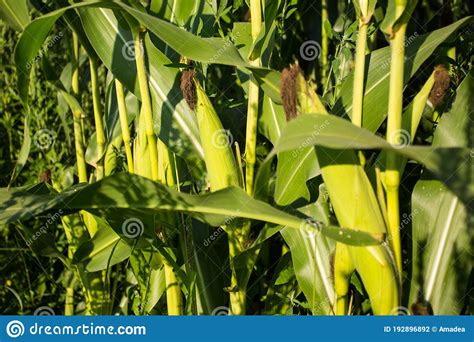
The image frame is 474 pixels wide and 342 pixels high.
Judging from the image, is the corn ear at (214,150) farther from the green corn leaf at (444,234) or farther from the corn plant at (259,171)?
the green corn leaf at (444,234)

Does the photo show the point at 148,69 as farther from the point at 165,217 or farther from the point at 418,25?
the point at 418,25

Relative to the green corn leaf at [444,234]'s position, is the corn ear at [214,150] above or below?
above

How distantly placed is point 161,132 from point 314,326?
71 cm

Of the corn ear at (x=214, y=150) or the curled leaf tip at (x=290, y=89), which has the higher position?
the curled leaf tip at (x=290, y=89)

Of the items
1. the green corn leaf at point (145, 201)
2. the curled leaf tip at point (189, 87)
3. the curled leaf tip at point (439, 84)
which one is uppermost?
the curled leaf tip at point (189, 87)

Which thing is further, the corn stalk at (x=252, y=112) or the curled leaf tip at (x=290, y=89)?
the corn stalk at (x=252, y=112)

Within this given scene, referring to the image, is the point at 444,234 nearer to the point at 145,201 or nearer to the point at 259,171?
the point at 259,171

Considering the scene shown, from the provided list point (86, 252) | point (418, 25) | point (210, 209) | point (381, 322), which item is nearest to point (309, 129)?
point (210, 209)

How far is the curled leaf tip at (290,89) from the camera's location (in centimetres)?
160

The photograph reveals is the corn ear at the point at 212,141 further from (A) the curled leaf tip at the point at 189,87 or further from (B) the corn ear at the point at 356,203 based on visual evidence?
(B) the corn ear at the point at 356,203

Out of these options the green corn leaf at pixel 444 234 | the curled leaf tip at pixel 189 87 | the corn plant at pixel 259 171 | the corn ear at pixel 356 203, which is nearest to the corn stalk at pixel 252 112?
the corn plant at pixel 259 171

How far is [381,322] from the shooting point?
1.75 meters

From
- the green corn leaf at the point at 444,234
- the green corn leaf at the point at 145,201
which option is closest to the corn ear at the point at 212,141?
the green corn leaf at the point at 145,201

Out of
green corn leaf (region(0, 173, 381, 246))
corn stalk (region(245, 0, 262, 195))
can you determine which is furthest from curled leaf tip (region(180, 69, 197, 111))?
green corn leaf (region(0, 173, 381, 246))
